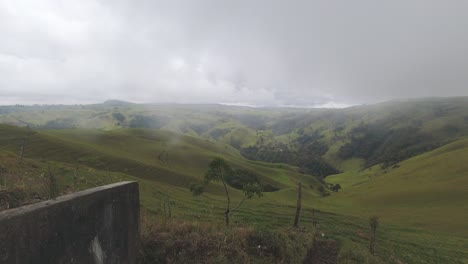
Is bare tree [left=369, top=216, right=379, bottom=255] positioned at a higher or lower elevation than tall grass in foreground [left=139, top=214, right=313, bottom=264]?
lower

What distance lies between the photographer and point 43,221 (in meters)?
4.97

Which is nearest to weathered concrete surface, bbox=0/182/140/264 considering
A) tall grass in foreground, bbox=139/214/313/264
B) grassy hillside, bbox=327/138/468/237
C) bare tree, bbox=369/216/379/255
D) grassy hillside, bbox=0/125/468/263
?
tall grass in foreground, bbox=139/214/313/264

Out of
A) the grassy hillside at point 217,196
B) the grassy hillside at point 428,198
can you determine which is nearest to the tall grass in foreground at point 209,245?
the grassy hillside at point 217,196

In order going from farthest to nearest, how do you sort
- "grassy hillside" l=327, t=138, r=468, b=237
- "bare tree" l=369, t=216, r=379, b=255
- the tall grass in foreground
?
1. "grassy hillside" l=327, t=138, r=468, b=237
2. "bare tree" l=369, t=216, r=379, b=255
3. the tall grass in foreground

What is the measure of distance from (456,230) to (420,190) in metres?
29.1

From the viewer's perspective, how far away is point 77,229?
582cm

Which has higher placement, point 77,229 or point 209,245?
point 77,229

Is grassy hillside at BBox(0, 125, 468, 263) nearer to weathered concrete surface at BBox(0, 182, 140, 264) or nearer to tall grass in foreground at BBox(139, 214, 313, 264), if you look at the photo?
tall grass in foreground at BBox(139, 214, 313, 264)

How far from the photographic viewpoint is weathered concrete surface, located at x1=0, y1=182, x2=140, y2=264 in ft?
14.9

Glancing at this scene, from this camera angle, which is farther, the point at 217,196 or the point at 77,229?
the point at 217,196

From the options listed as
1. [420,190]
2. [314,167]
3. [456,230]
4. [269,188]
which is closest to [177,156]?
[269,188]

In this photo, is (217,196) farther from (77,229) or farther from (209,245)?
(77,229)

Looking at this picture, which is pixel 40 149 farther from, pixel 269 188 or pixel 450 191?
pixel 450 191

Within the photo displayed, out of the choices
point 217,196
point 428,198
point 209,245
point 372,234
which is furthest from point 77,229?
point 428,198
